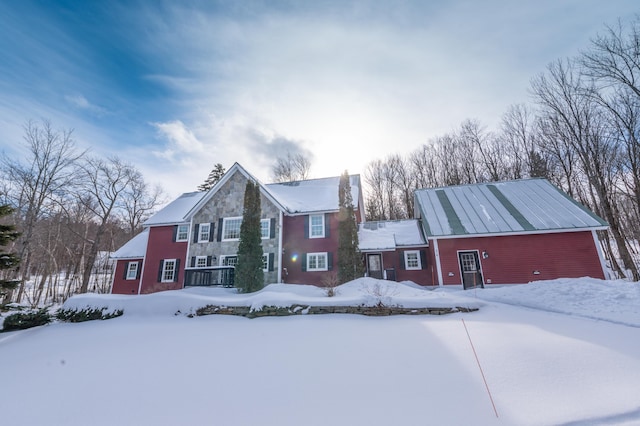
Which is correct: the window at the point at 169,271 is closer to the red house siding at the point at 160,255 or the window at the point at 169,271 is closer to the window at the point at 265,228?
the red house siding at the point at 160,255

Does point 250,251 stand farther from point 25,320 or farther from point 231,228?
point 25,320

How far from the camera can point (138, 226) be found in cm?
2747

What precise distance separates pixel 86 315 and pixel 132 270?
39.0 ft

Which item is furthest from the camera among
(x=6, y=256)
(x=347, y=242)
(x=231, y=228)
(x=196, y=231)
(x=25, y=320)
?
(x=196, y=231)

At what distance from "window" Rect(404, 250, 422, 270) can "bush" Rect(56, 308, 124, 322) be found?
44.0 ft

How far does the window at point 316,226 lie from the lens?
15711mm

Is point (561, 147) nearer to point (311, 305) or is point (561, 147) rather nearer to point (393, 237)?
point (393, 237)

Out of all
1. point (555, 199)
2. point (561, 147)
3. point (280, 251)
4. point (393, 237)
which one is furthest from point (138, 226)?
point (561, 147)

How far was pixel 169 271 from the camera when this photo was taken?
17.0 m

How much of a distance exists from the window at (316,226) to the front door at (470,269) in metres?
7.61

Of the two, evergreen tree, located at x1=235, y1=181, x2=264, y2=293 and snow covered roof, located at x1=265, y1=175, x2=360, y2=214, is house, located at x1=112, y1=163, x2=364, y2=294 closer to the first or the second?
snow covered roof, located at x1=265, y1=175, x2=360, y2=214

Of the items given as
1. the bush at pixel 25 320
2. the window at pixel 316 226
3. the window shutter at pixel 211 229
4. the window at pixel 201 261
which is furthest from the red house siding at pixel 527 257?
the bush at pixel 25 320

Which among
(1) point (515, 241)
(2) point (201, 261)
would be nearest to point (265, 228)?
(2) point (201, 261)

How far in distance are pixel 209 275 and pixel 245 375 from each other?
12.1 metres
